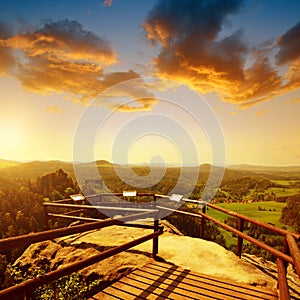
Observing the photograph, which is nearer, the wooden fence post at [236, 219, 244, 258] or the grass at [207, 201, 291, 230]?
the wooden fence post at [236, 219, 244, 258]

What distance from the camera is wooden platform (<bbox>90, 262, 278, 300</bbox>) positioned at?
317 centimetres

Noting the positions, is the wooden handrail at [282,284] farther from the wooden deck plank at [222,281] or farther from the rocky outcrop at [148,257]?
the rocky outcrop at [148,257]

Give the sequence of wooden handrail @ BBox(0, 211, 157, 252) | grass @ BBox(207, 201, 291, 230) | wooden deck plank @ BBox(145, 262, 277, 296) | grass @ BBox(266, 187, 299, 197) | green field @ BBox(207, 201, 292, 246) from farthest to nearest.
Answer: grass @ BBox(266, 187, 299, 197)
green field @ BBox(207, 201, 292, 246)
grass @ BBox(207, 201, 291, 230)
wooden deck plank @ BBox(145, 262, 277, 296)
wooden handrail @ BBox(0, 211, 157, 252)

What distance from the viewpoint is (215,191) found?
202 feet

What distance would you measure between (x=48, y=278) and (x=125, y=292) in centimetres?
145

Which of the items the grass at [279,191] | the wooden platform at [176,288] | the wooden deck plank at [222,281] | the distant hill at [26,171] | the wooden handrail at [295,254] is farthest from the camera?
the grass at [279,191]

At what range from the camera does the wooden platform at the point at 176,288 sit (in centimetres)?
317

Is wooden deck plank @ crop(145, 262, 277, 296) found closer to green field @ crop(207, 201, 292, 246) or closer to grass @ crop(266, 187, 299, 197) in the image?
green field @ crop(207, 201, 292, 246)

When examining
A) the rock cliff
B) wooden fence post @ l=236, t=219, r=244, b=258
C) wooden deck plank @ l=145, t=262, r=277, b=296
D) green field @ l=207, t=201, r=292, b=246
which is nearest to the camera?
wooden deck plank @ l=145, t=262, r=277, b=296

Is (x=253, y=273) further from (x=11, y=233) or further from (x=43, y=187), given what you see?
(x=43, y=187)

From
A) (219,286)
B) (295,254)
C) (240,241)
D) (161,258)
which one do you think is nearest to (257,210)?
(240,241)

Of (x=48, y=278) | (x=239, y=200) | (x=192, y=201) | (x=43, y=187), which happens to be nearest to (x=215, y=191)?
(x=239, y=200)

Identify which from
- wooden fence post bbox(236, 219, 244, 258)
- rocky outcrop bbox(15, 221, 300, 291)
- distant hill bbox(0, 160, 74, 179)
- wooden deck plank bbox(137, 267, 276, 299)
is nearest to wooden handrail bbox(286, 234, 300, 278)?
wooden deck plank bbox(137, 267, 276, 299)

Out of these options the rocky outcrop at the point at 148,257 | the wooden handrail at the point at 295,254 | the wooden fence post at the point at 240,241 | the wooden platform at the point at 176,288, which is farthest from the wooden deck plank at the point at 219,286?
the wooden fence post at the point at 240,241
